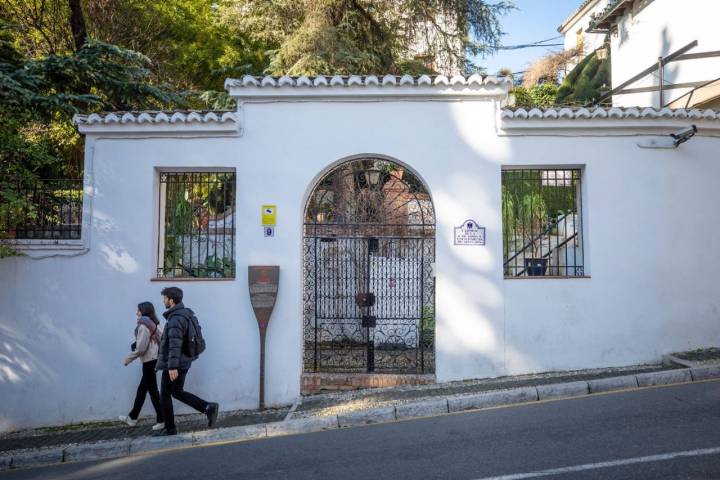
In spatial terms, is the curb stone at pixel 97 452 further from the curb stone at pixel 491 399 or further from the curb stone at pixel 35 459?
the curb stone at pixel 491 399

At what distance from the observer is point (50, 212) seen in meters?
7.86

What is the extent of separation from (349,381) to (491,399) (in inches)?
86.4

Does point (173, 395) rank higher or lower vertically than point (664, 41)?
lower

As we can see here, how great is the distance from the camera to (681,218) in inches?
309

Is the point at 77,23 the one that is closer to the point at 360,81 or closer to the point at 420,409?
the point at 360,81

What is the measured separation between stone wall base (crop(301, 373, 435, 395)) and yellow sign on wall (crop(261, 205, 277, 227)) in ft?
7.77

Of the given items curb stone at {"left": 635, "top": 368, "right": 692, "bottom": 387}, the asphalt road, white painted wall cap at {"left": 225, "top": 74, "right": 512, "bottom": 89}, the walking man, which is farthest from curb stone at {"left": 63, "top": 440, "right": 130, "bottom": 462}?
curb stone at {"left": 635, "top": 368, "right": 692, "bottom": 387}

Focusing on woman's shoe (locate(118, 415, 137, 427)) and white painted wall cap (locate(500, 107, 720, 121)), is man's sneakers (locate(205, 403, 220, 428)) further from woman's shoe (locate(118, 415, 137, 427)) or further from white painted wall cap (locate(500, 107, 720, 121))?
white painted wall cap (locate(500, 107, 720, 121))

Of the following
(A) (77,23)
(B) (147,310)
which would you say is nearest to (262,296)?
(B) (147,310)

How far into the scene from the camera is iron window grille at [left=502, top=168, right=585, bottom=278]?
8.06 meters

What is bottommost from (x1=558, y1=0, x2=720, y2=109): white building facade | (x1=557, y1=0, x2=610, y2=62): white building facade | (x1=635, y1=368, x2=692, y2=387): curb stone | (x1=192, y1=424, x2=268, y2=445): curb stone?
(x1=192, y1=424, x2=268, y2=445): curb stone

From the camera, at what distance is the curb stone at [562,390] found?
662 centimetres

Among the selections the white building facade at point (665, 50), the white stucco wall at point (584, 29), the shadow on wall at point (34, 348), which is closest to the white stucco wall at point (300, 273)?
the shadow on wall at point (34, 348)

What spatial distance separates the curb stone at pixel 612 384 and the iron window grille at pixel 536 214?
5.79 ft
